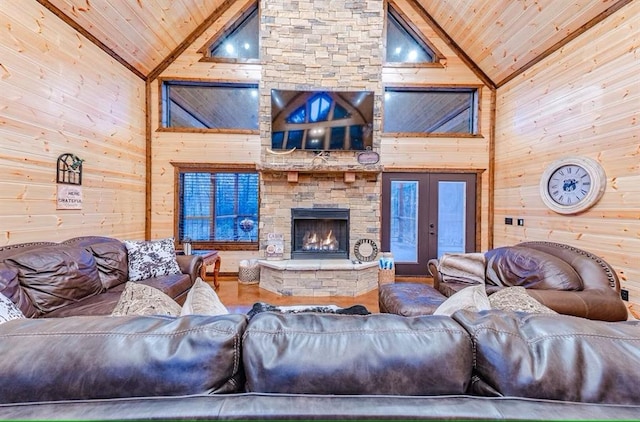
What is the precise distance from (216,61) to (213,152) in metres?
1.62

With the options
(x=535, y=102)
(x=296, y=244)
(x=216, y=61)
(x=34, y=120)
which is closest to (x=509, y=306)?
(x=296, y=244)

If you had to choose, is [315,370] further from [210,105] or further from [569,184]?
[210,105]

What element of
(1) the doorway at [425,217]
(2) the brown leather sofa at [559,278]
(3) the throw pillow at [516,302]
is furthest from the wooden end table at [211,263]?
(3) the throw pillow at [516,302]

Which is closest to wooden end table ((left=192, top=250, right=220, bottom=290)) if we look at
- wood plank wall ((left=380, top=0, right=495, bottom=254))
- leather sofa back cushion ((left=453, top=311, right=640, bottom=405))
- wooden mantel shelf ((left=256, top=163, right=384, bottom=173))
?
wooden mantel shelf ((left=256, top=163, right=384, bottom=173))

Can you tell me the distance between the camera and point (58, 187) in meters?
3.32

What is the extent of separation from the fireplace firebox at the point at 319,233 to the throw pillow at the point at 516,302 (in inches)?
135

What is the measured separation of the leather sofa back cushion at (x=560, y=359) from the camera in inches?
30.3

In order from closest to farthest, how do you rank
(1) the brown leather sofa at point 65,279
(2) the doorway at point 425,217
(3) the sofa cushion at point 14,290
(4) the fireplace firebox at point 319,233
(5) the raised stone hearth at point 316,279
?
(3) the sofa cushion at point 14,290, (1) the brown leather sofa at point 65,279, (5) the raised stone hearth at point 316,279, (4) the fireplace firebox at point 319,233, (2) the doorway at point 425,217

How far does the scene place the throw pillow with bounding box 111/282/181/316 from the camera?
128 centimetres

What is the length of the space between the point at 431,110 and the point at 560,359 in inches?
212

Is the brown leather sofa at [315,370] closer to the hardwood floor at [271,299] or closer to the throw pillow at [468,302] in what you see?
the throw pillow at [468,302]

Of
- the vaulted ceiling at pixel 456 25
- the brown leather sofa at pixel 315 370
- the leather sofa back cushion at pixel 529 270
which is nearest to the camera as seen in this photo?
the brown leather sofa at pixel 315 370

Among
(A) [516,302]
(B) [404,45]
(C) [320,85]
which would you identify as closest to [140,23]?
(C) [320,85]

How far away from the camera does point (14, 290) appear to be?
2.08 metres
